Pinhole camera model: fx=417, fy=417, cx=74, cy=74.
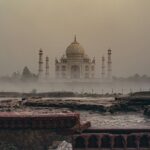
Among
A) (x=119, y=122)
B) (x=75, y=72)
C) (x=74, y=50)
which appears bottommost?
(x=119, y=122)

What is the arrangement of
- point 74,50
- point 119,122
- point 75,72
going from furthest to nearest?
point 75,72, point 74,50, point 119,122

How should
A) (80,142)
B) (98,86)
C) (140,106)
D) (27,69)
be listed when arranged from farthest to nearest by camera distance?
(27,69) < (98,86) < (140,106) < (80,142)

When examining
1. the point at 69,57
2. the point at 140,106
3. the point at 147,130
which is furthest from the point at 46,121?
the point at 69,57

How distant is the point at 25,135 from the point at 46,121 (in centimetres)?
77

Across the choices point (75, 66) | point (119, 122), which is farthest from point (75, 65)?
point (119, 122)

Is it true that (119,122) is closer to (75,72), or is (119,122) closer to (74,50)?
(74,50)

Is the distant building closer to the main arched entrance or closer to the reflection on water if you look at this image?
the main arched entrance

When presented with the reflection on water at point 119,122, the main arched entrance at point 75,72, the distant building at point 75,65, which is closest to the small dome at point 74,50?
the distant building at point 75,65

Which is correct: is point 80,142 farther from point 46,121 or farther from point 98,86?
point 98,86

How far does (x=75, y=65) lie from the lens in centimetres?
9531

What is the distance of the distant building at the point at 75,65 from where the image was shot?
9325 cm

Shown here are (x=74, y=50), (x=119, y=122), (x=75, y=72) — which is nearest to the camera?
(x=119, y=122)

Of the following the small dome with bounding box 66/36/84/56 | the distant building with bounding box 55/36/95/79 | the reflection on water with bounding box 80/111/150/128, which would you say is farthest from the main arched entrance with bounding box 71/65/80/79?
the reflection on water with bounding box 80/111/150/128

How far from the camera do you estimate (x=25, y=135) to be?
12.5 metres
